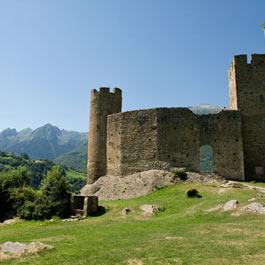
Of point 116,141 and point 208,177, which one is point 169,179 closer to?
point 208,177

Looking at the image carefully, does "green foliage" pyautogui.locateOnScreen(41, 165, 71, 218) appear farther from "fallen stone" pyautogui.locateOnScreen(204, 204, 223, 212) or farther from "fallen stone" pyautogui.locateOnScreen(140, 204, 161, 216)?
"fallen stone" pyautogui.locateOnScreen(204, 204, 223, 212)

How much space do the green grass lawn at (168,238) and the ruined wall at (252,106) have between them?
10.8 metres

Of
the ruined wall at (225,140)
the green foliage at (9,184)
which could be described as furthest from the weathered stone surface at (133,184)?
the green foliage at (9,184)

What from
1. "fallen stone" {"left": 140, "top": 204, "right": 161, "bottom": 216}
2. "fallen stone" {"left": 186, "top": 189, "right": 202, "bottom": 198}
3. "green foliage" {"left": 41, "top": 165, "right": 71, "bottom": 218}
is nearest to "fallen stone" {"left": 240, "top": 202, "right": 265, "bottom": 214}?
"fallen stone" {"left": 186, "top": 189, "right": 202, "bottom": 198}

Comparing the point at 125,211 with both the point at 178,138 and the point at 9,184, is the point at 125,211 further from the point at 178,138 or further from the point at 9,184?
the point at 9,184

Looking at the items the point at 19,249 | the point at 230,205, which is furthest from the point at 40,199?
the point at 230,205

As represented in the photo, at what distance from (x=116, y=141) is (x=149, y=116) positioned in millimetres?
4590

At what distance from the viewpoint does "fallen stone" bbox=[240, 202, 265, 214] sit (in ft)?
63.5

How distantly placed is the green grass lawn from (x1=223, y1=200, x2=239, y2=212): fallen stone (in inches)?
25.5

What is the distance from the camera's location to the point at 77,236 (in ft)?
57.6

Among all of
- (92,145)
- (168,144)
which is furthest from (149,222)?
(92,145)

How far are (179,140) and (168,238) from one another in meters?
19.2

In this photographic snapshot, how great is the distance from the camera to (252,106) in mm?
35031

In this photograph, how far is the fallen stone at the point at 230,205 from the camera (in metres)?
20.7
